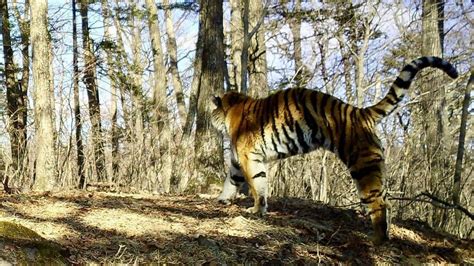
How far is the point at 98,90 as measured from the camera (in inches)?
642

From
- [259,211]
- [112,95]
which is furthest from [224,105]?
[112,95]

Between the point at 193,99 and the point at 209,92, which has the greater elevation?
the point at 193,99

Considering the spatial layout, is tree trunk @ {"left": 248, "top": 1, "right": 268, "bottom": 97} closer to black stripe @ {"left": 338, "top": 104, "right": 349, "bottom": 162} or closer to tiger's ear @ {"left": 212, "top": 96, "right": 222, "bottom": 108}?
tiger's ear @ {"left": 212, "top": 96, "right": 222, "bottom": 108}

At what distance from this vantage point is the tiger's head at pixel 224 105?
692 cm

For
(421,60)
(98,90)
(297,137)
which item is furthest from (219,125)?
(98,90)

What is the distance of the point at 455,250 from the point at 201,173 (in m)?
4.42

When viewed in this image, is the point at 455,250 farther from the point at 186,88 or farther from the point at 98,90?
the point at 186,88

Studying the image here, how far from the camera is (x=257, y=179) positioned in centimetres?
612

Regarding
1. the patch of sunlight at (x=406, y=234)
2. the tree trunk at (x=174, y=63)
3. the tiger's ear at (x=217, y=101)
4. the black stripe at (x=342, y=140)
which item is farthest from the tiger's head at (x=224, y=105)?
the tree trunk at (x=174, y=63)

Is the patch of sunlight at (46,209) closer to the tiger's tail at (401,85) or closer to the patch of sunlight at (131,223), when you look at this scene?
the patch of sunlight at (131,223)

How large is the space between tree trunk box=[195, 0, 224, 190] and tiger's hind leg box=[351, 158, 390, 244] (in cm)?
399

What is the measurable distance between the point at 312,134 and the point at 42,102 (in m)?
4.66

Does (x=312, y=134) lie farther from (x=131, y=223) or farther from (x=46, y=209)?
(x=46, y=209)

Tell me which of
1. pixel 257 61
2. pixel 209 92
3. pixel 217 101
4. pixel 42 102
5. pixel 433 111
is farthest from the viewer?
pixel 257 61
